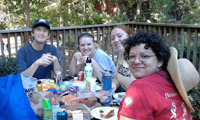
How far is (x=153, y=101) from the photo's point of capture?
1057mm

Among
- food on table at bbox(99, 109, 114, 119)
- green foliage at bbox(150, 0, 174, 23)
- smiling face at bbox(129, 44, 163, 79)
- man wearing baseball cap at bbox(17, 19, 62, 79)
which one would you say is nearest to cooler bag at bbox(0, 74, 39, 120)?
food on table at bbox(99, 109, 114, 119)

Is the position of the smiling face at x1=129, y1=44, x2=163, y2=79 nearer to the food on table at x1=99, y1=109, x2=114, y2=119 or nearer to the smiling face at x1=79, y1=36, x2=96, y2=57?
the food on table at x1=99, y1=109, x2=114, y2=119

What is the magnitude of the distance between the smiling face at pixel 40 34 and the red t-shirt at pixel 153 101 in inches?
74.6

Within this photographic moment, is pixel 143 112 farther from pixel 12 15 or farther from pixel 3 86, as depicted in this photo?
pixel 12 15

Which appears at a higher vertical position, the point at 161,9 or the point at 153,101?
the point at 161,9

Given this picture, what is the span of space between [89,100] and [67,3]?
657 centimetres

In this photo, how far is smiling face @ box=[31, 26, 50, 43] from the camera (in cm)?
269

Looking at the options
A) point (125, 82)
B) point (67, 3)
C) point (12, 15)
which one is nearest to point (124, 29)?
point (125, 82)

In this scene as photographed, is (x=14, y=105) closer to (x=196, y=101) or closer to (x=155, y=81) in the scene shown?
(x=155, y=81)

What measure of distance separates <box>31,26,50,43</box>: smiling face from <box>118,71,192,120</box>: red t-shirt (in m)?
1.90

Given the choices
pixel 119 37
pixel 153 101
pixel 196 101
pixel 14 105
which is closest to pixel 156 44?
pixel 153 101

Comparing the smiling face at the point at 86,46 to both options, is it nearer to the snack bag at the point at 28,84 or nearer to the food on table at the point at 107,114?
the snack bag at the point at 28,84

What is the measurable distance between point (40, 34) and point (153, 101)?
6.80ft

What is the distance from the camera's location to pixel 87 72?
2.24 metres
